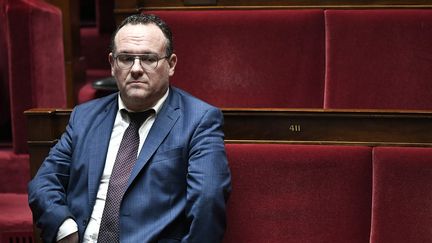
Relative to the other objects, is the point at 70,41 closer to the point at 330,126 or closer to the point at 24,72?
the point at 24,72

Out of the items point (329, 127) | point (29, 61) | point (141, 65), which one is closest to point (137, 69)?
point (141, 65)

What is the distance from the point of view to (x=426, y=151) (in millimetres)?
400

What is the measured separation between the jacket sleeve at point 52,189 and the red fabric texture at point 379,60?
238mm

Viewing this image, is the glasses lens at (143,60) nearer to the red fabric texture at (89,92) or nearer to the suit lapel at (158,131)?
the suit lapel at (158,131)

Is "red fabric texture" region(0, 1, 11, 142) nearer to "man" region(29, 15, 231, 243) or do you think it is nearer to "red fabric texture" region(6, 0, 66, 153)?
"red fabric texture" region(6, 0, 66, 153)

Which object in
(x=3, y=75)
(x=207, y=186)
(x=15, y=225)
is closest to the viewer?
(x=207, y=186)

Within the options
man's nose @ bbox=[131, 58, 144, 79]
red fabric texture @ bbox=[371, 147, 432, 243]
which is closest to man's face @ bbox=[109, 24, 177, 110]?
man's nose @ bbox=[131, 58, 144, 79]

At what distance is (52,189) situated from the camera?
1.27ft

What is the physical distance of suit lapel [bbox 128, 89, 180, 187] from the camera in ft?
1.23

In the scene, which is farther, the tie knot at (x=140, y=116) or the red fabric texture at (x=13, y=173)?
the red fabric texture at (x=13, y=173)

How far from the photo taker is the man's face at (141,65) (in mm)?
384

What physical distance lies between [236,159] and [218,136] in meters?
→ 0.03

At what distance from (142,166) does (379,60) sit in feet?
0.85

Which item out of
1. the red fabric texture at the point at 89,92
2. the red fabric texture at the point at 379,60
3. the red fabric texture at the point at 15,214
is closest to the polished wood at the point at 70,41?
the red fabric texture at the point at 89,92
